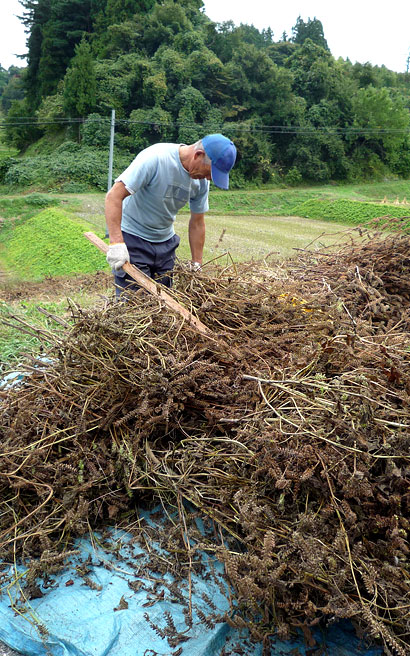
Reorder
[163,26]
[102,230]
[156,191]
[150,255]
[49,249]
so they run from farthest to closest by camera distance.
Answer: [163,26] → [102,230] → [49,249] → [150,255] → [156,191]

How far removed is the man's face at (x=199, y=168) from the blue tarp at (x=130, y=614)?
7.49 feet

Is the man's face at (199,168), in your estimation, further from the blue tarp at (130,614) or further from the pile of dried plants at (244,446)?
the blue tarp at (130,614)

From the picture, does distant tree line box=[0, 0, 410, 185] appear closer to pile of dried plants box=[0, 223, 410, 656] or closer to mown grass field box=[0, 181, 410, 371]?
mown grass field box=[0, 181, 410, 371]

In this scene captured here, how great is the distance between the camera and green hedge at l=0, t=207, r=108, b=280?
12141mm

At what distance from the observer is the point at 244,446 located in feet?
6.10

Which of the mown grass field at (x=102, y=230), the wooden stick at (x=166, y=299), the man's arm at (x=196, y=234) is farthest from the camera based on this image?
the mown grass field at (x=102, y=230)

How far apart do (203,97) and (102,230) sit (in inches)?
900

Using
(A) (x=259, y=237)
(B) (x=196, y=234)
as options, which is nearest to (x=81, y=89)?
(A) (x=259, y=237)

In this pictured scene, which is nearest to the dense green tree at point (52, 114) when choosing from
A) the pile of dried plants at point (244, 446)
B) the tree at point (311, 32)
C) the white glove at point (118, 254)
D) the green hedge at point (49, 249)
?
the green hedge at point (49, 249)

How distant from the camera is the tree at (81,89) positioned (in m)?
32.1

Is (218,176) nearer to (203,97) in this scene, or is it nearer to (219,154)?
(219,154)

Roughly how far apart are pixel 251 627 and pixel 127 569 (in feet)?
1.86

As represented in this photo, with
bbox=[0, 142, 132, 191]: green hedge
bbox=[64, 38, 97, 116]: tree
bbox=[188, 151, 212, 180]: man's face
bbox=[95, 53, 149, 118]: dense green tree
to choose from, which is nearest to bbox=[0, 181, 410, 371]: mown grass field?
bbox=[0, 142, 132, 191]: green hedge

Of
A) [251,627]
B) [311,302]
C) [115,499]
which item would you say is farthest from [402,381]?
[115,499]
